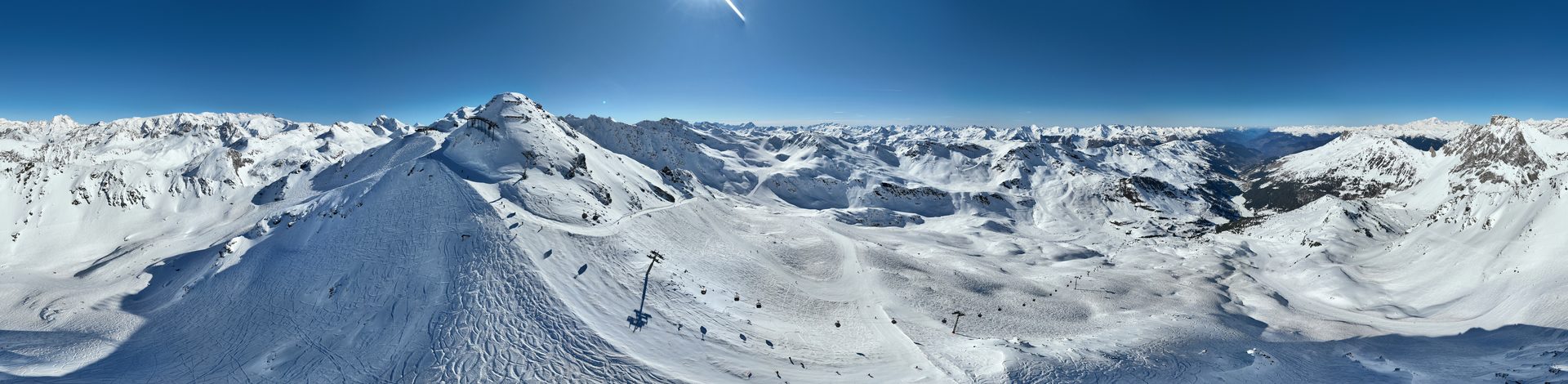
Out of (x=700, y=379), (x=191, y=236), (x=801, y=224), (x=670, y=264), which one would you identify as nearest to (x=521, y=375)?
(x=700, y=379)

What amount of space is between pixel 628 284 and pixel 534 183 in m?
31.5

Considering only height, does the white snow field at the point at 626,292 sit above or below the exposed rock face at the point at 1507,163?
below

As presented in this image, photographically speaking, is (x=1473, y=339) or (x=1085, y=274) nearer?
(x=1473, y=339)

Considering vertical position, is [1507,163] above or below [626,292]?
above

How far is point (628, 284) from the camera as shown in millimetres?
49188

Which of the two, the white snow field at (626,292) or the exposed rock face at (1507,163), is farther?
the exposed rock face at (1507,163)

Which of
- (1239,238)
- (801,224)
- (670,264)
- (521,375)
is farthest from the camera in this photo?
(1239,238)

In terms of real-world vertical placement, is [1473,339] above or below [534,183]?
below

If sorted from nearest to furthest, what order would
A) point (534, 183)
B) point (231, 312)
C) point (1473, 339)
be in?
point (231, 312) → point (1473, 339) → point (534, 183)

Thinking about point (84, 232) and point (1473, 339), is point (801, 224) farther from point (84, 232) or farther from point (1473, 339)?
point (84, 232)

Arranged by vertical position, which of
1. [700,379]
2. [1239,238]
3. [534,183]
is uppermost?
[534,183]

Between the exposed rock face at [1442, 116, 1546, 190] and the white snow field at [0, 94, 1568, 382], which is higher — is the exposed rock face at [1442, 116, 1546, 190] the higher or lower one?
the higher one

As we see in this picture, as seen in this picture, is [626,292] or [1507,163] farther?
[1507,163]

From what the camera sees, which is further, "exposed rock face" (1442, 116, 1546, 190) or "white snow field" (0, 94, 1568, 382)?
"exposed rock face" (1442, 116, 1546, 190)
